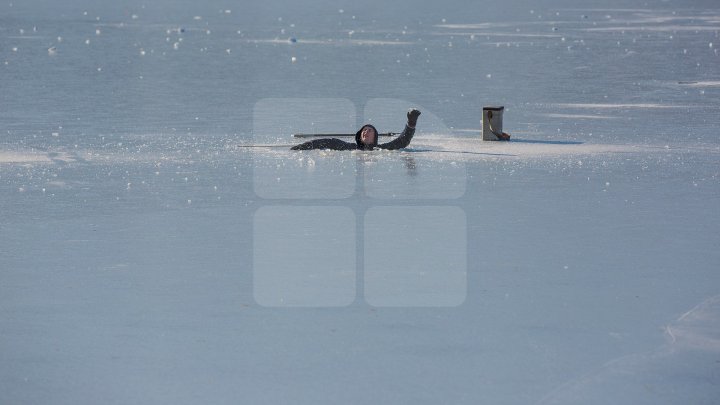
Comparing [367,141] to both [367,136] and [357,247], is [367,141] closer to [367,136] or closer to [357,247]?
[367,136]

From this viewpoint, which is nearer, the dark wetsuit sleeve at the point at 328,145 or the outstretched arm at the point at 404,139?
the outstretched arm at the point at 404,139

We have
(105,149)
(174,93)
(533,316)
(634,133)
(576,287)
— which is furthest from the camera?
(174,93)

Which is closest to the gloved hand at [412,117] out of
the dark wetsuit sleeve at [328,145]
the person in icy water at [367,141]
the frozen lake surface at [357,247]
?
the person in icy water at [367,141]

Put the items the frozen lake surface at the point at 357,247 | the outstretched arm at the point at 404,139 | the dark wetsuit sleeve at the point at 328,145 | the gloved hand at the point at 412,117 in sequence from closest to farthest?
the frozen lake surface at the point at 357,247 → the gloved hand at the point at 412,117 → the outstretched arm at the point at 404,139 → the dark wetsuit sleeve at the point at 328,145

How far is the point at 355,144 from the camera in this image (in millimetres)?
14992

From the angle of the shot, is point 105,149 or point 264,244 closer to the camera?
point 264,244

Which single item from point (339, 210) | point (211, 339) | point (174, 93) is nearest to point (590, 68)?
point (174, 93)

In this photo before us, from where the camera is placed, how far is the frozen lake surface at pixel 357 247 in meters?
6.29

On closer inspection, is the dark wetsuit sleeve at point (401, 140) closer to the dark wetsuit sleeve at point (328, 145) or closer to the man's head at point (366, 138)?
the man's head at point (366, 138)

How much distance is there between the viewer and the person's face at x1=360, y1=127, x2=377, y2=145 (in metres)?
14.7

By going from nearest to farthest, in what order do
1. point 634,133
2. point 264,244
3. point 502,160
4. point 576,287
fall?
point 576,287 → point 264,244 → point 502,160 → point 634,133

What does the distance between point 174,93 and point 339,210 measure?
11.9 m

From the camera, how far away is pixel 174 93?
2222 centimetres

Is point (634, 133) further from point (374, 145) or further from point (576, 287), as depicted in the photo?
point (576, 287)
